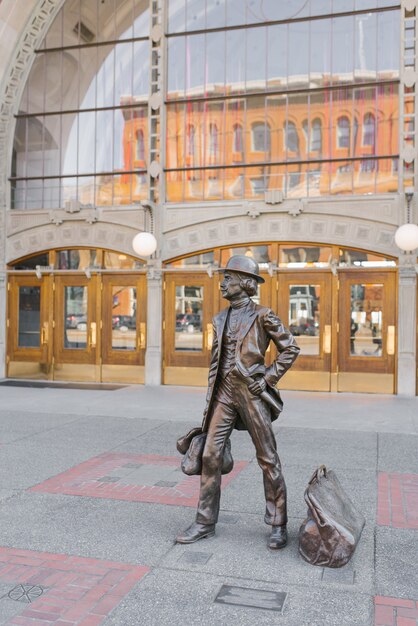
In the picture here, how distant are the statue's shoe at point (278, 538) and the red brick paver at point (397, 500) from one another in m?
0.94

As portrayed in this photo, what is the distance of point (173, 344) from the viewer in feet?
45.3

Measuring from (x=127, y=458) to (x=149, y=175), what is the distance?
27.7 ft

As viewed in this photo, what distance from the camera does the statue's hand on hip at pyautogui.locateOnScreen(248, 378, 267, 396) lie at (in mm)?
4379

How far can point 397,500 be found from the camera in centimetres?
541

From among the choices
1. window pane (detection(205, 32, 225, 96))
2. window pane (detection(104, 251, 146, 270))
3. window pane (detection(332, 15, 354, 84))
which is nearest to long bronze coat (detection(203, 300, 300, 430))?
window pane (detection(104, 251, 146, 270))

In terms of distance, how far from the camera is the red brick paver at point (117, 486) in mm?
5516

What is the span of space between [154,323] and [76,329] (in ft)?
6.81

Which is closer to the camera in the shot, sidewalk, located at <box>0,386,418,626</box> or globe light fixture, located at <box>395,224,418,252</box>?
sidewalk, located at <box>0,386,418,626</box>

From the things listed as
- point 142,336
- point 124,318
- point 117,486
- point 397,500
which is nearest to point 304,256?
point 142,336

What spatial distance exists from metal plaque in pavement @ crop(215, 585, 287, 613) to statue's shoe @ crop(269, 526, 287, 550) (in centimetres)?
63

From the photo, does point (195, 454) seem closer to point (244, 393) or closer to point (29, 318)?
point (244, 393)

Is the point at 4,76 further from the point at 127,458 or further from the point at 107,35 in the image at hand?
the point at 127,458

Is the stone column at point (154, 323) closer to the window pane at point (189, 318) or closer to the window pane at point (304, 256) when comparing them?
the window pane at point (189, 318)

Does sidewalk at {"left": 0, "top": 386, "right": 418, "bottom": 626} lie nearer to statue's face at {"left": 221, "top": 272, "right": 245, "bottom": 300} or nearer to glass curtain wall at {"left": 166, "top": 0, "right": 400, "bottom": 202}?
statue's face at {"left": 221, "top": 272, "right": 245, "bottom": 300}
